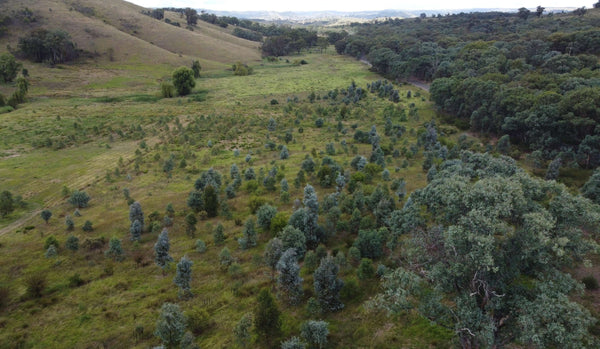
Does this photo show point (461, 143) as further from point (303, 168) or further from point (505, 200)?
point (505, 200)

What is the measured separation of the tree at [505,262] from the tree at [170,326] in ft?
43.1

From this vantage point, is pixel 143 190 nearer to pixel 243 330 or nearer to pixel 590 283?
pixel 243 330

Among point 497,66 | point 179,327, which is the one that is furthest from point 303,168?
point 497,66

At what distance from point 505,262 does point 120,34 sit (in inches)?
6485

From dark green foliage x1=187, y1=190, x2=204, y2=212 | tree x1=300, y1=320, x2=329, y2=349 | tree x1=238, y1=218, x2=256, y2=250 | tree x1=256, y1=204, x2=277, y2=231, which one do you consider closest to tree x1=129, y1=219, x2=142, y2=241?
dark green foliage x1=187, y1=190, x2=204, y2=212

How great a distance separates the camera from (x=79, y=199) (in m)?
38.6

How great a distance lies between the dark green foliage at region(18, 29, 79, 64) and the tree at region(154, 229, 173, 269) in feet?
393

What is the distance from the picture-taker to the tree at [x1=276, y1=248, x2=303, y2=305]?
23.2 m

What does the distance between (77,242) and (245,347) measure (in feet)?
68.8

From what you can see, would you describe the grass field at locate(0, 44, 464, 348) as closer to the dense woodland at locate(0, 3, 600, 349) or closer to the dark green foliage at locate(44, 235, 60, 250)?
the dense woodland at locate(0, 3, 600, 349)

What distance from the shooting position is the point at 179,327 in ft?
66.4

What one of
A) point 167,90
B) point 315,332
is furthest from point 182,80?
point 315,332

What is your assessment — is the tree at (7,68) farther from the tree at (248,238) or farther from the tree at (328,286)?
the tree at (328,286)

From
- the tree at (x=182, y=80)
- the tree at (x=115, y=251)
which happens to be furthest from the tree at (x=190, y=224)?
the tree at (x=182, y=80)
